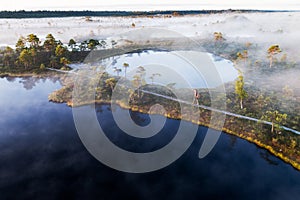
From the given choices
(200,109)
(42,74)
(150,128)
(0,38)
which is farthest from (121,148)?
(0,38)

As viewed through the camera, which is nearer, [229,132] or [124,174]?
[124,174]

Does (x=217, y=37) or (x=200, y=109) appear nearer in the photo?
(x=200, y=109)

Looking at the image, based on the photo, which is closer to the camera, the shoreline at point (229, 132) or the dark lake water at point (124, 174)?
the dark lake water at point (124, 174)

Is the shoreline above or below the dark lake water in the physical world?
above

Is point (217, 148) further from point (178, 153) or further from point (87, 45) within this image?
point (87, 45)

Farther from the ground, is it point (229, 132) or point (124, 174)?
point (229, 132)

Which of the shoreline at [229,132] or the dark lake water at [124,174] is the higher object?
the shoreline at [229,132]

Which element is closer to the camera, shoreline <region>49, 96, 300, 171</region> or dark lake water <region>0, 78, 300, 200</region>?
dark lake water <region>0, 78, 300, 200</region>

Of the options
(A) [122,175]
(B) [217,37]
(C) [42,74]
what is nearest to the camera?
(A) [122,175]
